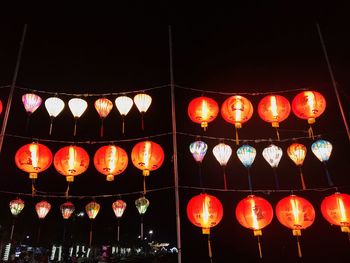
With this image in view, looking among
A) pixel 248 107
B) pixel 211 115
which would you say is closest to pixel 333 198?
pixel 248 107

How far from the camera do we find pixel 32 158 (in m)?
6.81

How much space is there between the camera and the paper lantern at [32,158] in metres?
6.80

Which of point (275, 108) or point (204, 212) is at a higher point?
point (275, 108)

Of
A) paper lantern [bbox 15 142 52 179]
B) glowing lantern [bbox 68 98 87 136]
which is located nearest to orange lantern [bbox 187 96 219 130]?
glowing lantern [bbox 68 98 87 136]

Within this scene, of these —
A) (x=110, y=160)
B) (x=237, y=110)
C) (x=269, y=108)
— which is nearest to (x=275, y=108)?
(x=269, y=108)

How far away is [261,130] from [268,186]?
7.48ft

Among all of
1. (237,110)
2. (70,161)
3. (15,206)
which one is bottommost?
(15,206)

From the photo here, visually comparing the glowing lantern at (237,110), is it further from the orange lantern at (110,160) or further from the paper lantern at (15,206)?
the paper lantern at (15,206)

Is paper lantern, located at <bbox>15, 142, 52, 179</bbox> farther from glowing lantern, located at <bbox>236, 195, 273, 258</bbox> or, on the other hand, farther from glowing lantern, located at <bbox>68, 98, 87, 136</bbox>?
glowing lantern, located at <bbox>236, 195, 273, 258</bbox>

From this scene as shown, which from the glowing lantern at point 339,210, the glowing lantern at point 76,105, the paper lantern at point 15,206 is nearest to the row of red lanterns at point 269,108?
the glowing lantern at point 339,210

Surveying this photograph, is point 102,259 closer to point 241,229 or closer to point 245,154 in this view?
point 241,229

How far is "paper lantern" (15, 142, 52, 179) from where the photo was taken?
6797 mm

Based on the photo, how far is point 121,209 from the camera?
403 inches

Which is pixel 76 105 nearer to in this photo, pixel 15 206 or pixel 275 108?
pixel 15 206
